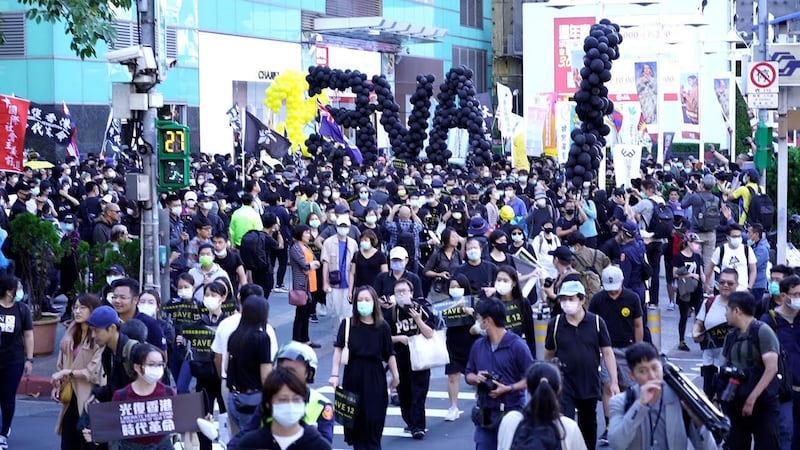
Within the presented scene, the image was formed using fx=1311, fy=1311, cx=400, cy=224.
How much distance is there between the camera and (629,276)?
1605cm

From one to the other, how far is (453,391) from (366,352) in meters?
2.60

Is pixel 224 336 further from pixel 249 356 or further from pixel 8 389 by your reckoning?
pixel 8 389

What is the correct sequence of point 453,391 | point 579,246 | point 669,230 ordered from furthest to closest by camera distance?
point 669,230, point 579,246, point 453,391

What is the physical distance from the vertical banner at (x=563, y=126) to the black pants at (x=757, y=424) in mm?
25007

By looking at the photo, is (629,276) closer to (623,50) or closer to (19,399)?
(19,399)

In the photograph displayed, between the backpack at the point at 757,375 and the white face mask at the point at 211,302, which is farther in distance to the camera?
the white face mask at the point at 211,302

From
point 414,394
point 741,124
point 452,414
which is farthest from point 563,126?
point 741,124

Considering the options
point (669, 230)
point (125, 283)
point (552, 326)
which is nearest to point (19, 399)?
point (125, 283)

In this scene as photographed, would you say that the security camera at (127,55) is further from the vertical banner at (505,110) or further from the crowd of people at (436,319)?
the vertical banner at (505,110)

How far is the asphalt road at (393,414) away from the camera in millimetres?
11970

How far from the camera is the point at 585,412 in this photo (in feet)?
33.4

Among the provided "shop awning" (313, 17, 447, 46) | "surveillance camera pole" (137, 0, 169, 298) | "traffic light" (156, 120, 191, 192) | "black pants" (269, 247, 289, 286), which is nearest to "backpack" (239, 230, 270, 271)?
"black pants" (269, 247, 289, 286)

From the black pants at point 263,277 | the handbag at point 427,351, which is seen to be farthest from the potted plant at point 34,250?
the handbag at point 427,351

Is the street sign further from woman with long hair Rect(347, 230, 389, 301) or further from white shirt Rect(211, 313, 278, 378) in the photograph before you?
white shirt Rect(211, 313, 278, 378)
